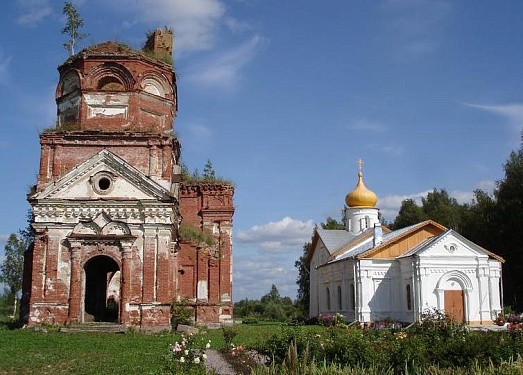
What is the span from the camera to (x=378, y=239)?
120 feet

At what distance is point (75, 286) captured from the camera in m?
23.1

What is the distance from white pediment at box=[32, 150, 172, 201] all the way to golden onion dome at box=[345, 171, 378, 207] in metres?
22.2

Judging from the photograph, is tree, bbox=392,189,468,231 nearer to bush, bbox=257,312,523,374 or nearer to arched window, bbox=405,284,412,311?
arched window, bbox=405,284,412,311

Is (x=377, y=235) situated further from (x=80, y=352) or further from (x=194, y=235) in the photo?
(x=80, y=352)

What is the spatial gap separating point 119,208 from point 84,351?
26.8 ft

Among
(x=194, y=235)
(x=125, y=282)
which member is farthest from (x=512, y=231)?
(x=125, y=282)

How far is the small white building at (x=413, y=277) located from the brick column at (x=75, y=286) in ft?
53.8

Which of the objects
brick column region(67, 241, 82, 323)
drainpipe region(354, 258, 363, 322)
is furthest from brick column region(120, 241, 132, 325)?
drainpipe region(354, 258, 363, 322)

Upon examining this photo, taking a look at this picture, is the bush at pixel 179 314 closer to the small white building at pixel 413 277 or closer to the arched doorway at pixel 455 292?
the small white building at pixel 413 277

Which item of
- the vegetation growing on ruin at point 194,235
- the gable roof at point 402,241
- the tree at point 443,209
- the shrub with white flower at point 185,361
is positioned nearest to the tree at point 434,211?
the tree at point 443,209

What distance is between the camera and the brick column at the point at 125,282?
23.0m

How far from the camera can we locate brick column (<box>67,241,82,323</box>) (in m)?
22.9

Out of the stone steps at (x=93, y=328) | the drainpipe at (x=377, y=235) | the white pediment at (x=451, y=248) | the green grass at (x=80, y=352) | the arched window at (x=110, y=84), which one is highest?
the arched window at (x=110, y=84)

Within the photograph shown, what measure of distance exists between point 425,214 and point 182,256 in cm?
3798
